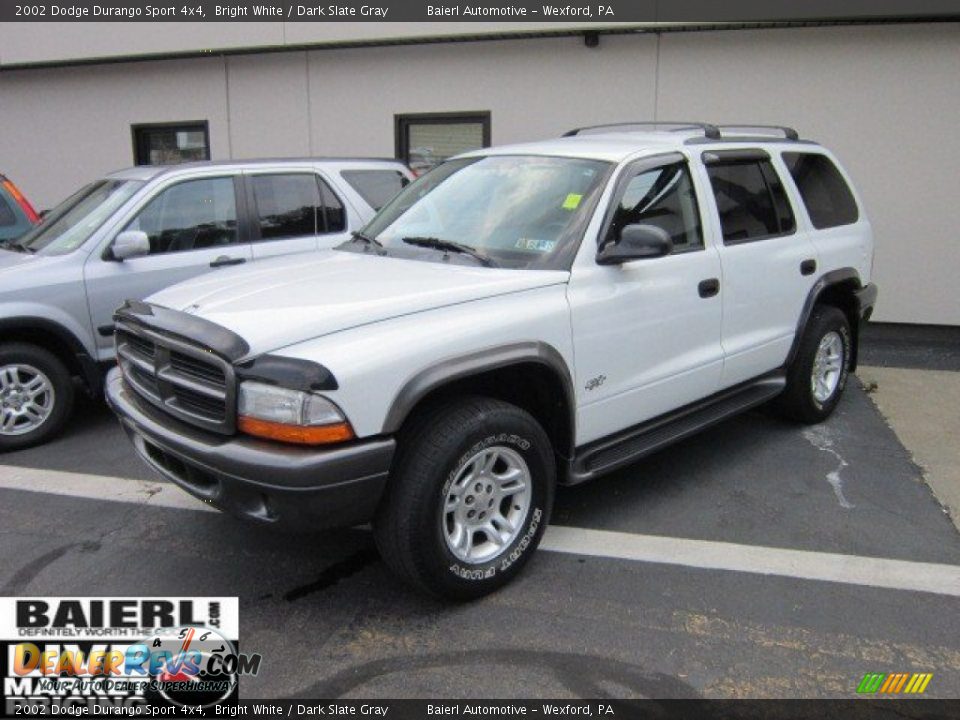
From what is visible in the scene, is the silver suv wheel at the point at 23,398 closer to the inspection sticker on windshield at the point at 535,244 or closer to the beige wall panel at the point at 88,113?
the inspection sticker on windshield at the point at 535,244

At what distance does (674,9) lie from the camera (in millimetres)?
7965

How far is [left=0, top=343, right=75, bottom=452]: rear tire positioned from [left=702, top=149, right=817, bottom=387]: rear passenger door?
14.1 feet

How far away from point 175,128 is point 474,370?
8931 millimetres

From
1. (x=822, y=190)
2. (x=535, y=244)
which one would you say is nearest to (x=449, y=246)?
(x=535, y=244)

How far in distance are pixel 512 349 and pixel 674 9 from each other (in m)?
5.96

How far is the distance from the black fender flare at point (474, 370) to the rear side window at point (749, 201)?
5.14 feet

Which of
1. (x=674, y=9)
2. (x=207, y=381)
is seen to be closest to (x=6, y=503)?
(x=207, y=381)

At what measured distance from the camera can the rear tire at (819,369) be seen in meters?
5.39

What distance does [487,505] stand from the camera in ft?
11.5

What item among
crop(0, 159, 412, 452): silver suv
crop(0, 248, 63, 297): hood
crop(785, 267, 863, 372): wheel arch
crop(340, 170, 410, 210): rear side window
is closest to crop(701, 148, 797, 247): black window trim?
crop(785, 267, 863, 372): wheel arch

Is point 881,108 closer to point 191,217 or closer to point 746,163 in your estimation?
point 746,163

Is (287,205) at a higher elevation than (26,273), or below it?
higher

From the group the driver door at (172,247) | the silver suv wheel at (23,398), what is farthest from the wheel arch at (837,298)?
the silver suv wheel at (23,398)

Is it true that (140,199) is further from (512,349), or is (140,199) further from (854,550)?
(854,550)
